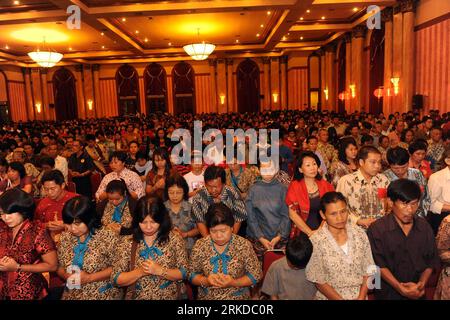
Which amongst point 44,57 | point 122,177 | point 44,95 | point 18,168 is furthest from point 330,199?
point 44,95

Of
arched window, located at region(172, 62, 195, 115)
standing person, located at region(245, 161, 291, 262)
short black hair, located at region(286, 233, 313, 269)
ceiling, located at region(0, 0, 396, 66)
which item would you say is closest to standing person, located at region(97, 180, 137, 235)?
standing person, located at region(245, 161, 291, 262)

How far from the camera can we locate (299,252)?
7.89 ft

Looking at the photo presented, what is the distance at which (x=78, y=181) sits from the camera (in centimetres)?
686

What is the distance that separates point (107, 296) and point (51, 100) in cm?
2615

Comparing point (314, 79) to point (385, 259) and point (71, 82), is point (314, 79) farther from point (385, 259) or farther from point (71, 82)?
point (385, 259)

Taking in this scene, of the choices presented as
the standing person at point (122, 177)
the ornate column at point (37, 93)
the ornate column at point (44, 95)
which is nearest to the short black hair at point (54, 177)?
the standing person at point (122, 177)

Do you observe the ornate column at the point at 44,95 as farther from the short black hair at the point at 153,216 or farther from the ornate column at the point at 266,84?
the short black hair at the point at 153,216

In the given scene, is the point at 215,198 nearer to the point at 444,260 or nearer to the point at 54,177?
the point at 54,177

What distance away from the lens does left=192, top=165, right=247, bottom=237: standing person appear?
3.69 meters

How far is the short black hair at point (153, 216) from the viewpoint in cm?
263

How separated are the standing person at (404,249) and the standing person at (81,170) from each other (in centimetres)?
548

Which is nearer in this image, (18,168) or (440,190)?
(440,190)

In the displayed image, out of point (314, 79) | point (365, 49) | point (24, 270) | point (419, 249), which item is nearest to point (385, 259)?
point (419, 249)

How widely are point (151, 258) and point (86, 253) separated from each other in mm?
448
